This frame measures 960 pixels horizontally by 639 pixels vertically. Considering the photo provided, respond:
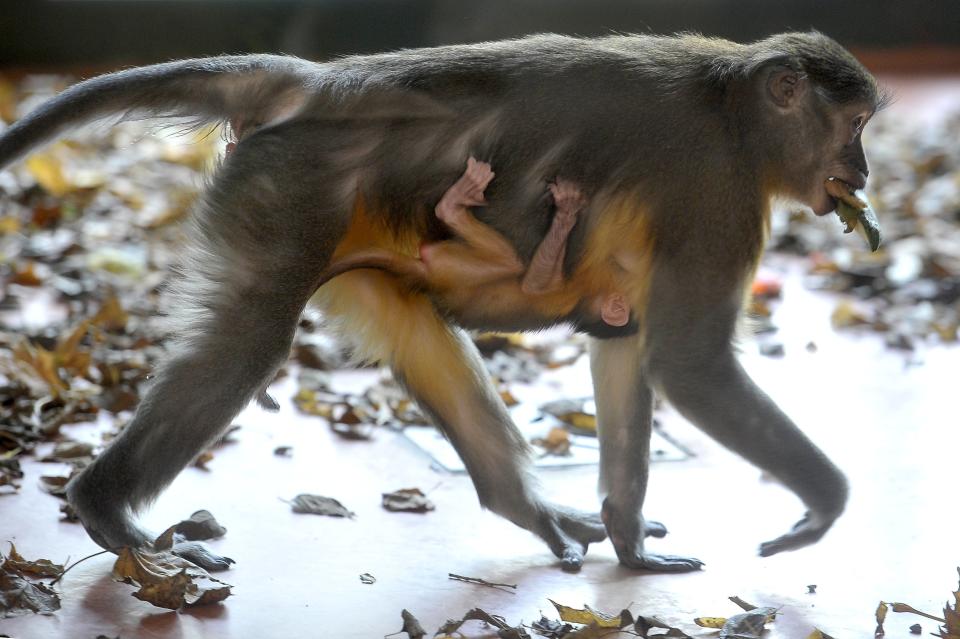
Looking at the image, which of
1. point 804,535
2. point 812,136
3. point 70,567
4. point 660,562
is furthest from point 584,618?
point 812,136

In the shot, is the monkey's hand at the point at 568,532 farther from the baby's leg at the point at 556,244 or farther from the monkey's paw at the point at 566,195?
the monkey's paw at the point at 566,195

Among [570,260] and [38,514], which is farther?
[38,514]

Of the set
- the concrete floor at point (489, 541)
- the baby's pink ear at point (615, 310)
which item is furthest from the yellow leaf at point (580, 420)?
the baby's pink ear at point (615, 310)

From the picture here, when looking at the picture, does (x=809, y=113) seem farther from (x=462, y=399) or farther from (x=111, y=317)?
(x=111, y=317)

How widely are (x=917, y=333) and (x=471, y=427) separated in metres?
3.75

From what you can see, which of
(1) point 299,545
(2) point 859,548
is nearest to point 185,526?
(1) point 299,545

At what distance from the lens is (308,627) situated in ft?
13.3

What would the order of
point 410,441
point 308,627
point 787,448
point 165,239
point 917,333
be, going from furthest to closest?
1. point 165,239
2. point 917,333
3. point 410,441
4. point 787,448
5. point 308,627

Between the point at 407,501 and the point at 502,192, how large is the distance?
1399 mm

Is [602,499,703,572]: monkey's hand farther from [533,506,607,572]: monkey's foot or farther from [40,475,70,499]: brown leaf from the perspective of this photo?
[40,475,70,499]: brown leaf

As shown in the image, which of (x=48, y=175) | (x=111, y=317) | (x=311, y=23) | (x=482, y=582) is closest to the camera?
(x=482, y=582)

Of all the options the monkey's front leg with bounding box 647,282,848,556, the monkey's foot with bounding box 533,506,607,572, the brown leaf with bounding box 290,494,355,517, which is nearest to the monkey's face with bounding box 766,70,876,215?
the monkey's front leg with bounding box 647,282,848,556

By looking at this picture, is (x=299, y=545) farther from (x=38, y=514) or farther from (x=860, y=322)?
(x=860, y=322)

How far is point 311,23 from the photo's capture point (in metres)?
13.1
